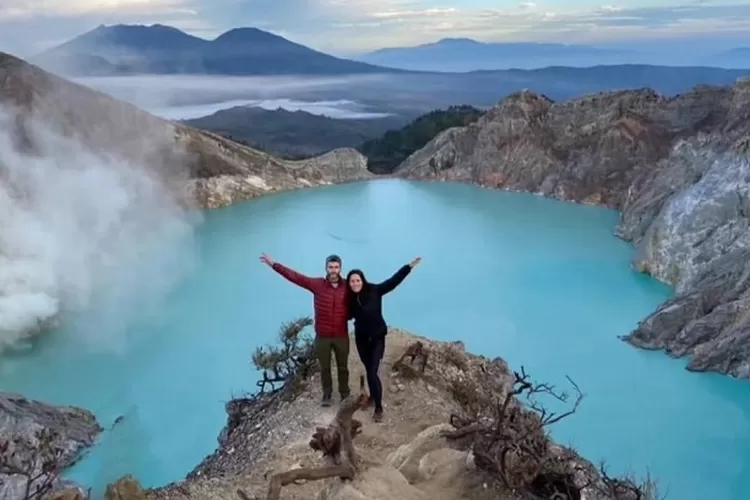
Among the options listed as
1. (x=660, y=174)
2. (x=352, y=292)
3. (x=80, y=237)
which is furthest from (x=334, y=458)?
(x=660, y=174)

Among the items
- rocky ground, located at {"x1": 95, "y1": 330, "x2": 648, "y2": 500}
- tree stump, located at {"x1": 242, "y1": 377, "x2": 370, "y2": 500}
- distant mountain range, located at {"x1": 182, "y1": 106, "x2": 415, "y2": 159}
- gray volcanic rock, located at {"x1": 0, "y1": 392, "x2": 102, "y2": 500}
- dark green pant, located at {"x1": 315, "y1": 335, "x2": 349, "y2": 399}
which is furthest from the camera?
distant mountain range, located at {"x1": 182, "y1": 106, "x2": 415, "y2": 159}

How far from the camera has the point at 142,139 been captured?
152ft

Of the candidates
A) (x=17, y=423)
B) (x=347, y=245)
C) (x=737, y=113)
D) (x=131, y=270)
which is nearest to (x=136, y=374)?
(x=17, y=423)

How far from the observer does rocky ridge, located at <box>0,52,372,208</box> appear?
42812 millimetres

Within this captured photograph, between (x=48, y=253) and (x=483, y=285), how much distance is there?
13696mm

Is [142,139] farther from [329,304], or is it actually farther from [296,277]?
[329,304]

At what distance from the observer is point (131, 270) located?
29.3 meters

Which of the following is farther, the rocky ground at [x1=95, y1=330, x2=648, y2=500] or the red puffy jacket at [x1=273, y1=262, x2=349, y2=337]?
the red puffy jacket at [x1=273, y1=262, x2=349, y2=337]

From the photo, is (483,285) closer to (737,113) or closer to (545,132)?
(737,113)

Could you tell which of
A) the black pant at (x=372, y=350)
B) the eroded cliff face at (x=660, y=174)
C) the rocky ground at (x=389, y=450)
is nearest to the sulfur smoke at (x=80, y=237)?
the rocky ground at (x=389, y=450)

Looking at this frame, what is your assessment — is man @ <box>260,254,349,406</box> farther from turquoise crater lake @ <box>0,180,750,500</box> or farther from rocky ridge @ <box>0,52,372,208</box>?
rocky ridge @ <box>0,52,372,208</box>

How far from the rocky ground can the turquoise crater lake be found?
4418 mm

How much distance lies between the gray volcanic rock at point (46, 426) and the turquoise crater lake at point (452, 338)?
36cm

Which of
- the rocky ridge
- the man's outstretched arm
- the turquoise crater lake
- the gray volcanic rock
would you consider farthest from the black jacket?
the rocky ridge
